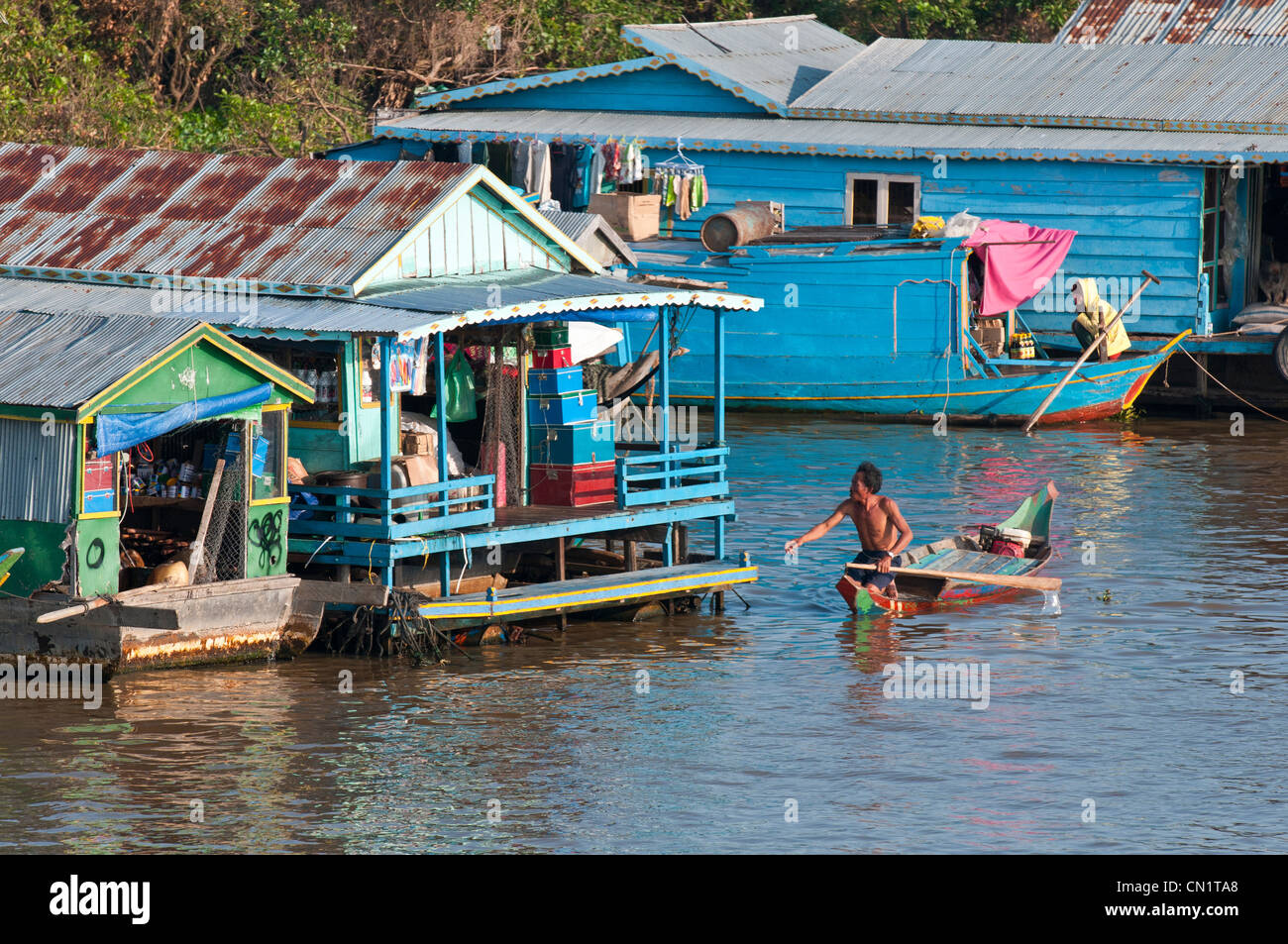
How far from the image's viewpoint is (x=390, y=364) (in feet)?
51.7

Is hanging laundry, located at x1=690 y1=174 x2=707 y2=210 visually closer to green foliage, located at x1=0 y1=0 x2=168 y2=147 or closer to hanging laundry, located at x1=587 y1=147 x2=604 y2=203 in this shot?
hanging laundry, located at x1=587 y1=147 x2=604 y2=203

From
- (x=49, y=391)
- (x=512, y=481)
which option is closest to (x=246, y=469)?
(x=49, y=391)

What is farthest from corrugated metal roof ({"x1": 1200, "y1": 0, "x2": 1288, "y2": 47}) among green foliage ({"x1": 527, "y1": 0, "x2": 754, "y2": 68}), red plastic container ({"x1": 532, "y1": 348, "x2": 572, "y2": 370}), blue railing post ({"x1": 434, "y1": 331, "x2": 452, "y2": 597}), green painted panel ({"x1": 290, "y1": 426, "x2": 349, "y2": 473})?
green painted panel ({"x1": 290, "y1": 426, "x2": 349, "y2": 473})

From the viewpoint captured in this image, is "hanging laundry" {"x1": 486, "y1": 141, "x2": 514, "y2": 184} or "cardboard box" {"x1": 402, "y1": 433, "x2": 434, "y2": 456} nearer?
"cardboard box" {"x1": 402, "y1": 433, "x2": 434, "y2": 456}

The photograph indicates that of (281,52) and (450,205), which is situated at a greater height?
(281,52)

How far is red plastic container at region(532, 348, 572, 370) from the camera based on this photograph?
1772 centimetres

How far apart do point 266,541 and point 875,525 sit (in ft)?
16.8

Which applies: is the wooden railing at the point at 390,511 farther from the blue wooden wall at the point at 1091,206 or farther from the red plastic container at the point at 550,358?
the blue wooden wall at the point at 1091,206

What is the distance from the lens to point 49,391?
1470cm

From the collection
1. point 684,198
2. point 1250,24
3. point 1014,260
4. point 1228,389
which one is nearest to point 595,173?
point 684,198

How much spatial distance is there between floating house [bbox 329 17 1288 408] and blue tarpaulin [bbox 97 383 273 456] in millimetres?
14217

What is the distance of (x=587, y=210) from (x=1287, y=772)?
1948 centimetres

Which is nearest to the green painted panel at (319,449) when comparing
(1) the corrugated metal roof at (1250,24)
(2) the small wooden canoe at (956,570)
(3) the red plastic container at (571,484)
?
(3) the red plastic container at (571,484)

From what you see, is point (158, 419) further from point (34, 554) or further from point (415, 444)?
point (415, 444)
